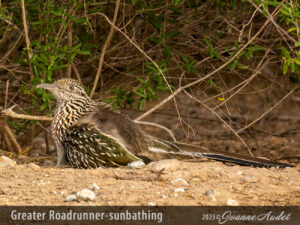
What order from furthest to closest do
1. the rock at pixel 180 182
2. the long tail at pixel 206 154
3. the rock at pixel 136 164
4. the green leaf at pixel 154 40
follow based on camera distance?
the green leaf at pixel 154 40 < the long tail at pixel 206 154 < the rock at pixel 136 164 < the rock at pixel 180 182

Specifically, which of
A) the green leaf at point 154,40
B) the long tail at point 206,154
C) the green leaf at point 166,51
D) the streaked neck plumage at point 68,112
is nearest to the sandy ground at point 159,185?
the long tail at point 206,154

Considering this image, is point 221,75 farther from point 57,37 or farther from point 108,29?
point 57,37

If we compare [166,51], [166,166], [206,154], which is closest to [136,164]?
[166,166]

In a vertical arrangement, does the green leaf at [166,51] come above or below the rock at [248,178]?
above

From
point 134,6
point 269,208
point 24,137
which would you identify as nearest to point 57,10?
point 134,6

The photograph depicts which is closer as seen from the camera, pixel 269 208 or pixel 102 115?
pixel 269 208

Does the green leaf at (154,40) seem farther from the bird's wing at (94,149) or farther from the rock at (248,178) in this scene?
the rock at (248,178)

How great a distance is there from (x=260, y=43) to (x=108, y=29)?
6.50 ft

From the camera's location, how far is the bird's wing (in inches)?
255

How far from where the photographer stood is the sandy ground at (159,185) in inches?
199

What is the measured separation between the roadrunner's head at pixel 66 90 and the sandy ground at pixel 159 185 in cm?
95

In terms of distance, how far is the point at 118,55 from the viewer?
8.54 meters

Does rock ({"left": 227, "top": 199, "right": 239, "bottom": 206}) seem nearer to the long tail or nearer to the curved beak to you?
the long tail

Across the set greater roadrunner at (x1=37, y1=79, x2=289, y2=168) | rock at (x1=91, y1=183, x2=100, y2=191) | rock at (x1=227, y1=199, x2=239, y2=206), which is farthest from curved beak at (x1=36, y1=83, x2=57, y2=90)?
rock at (x1=227, y1=199, x2=239, y2=206)
